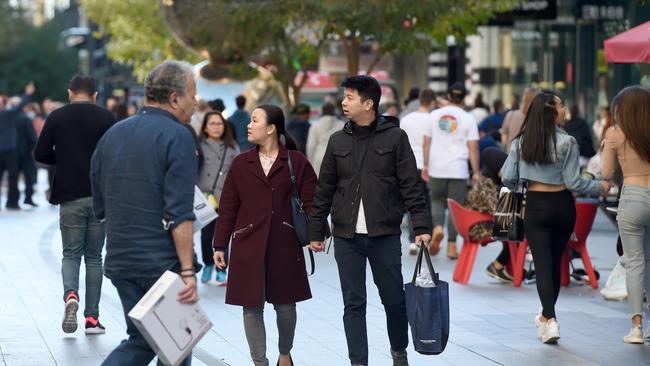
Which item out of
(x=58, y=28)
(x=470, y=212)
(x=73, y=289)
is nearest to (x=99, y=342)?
(x=73, y=289)

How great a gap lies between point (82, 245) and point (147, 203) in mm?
3945

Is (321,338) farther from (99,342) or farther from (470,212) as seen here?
(470,212)

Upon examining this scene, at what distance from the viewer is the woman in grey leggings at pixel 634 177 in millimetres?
9812

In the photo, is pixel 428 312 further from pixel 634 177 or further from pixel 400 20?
pixel 400 20

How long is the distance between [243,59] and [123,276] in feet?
59.7

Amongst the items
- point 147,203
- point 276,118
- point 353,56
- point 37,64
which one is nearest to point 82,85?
point 276,118

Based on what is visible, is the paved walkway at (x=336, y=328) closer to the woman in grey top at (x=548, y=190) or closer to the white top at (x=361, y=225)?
the woman in grey top at (x=548, y=190)

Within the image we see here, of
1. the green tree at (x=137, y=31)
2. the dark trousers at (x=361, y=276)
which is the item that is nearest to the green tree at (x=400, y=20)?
the dark trousers at (x=361, y=276)

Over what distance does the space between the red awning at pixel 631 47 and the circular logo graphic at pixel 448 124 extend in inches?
135

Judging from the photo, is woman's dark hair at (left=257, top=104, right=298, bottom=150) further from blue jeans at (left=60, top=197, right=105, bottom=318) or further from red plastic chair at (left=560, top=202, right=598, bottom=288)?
red plastic chair at (left=560, top=202, right=598, bottom=288)

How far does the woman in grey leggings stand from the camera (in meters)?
9.81

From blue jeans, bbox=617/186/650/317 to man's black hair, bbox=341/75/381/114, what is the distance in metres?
2.38

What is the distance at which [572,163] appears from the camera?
1002 centimetres

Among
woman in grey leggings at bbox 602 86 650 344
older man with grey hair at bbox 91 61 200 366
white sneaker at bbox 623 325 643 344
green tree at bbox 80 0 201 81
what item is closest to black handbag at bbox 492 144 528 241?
woman in grey leggings at bbox 602 86 650 344
